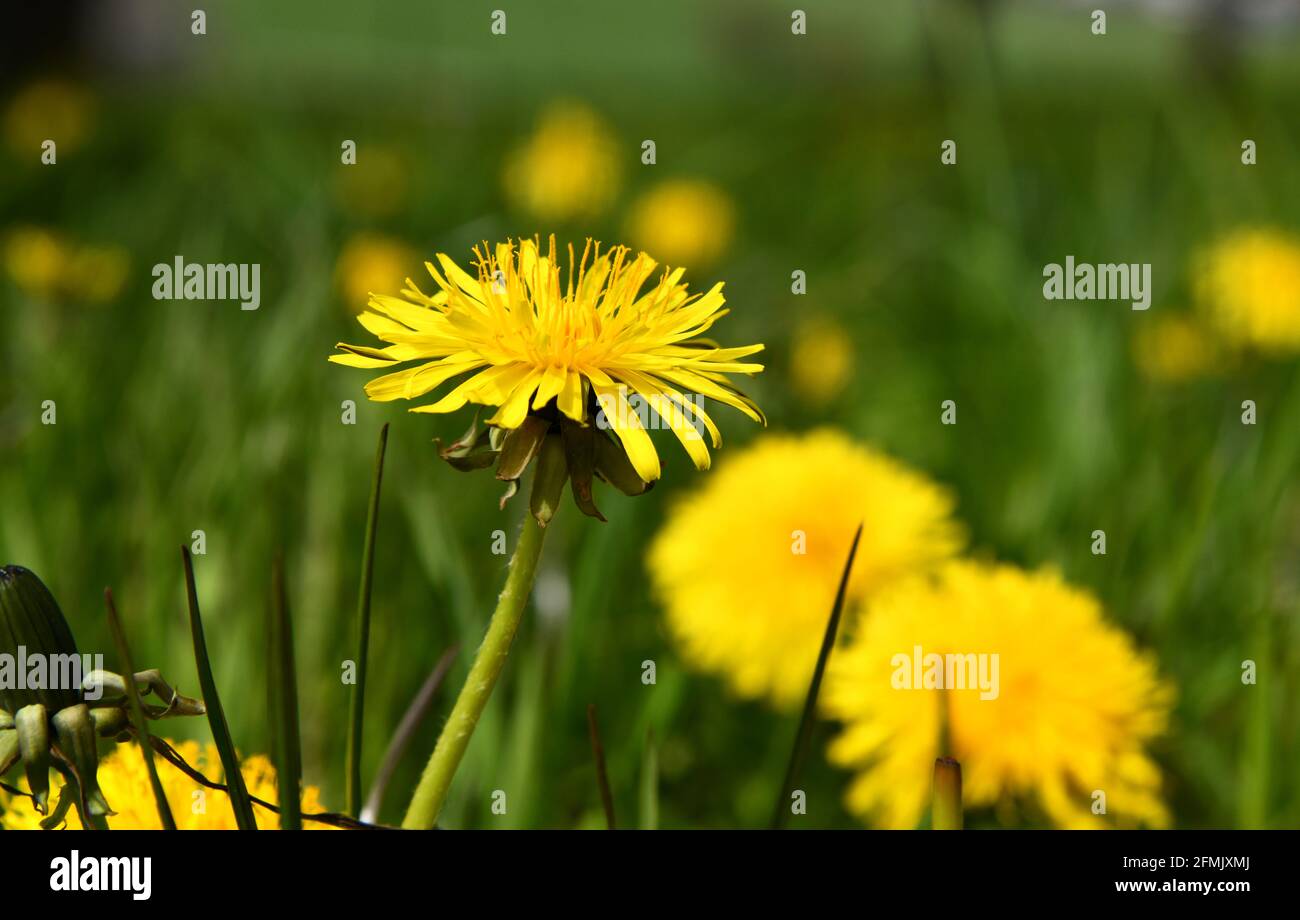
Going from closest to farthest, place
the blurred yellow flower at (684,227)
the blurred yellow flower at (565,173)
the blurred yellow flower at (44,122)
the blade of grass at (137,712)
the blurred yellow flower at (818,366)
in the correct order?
the blade of grass at (137,712) → the blurred yellow flower at (818,366) → the blurred yellow flower at (684,227) → the blurred yellow flower at (565,173) → the blurred yellow flower at (44,122)

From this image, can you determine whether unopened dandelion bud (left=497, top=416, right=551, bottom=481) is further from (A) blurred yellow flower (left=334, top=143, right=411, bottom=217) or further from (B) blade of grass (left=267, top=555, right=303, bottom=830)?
(A) blurred yellow flower (left=334, top=143, right=411, bottom=217)

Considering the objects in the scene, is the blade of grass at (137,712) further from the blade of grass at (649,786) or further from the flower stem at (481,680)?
the blade of grass at (649,786)

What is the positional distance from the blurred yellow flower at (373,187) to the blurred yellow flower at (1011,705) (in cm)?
129

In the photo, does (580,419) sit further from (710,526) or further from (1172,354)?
(1172,354)

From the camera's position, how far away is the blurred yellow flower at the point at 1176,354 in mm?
1413

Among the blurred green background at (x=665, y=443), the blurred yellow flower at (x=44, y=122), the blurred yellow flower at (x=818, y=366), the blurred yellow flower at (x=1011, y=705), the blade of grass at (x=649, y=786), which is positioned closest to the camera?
the blade of grass at (x=649, y=786)

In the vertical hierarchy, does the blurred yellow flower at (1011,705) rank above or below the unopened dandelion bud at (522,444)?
below

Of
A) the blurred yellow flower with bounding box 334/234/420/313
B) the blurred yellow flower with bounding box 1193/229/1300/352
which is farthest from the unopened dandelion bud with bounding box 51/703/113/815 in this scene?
the blurred yellow flower with bounding box 1193/229/1300/352

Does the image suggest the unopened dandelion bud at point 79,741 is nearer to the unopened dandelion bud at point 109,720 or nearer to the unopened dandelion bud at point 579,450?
the unopened dandelion bud at point 109,720

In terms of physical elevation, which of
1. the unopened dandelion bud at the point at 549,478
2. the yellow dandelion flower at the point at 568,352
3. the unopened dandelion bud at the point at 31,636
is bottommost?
the unopened dandelion bud at the point at 31,636

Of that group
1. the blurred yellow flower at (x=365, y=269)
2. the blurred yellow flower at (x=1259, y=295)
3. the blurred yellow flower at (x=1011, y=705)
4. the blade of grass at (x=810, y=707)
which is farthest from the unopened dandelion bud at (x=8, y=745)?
the blurred yellow flower at (x=1259, y=295)

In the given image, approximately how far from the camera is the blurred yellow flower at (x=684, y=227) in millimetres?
1758

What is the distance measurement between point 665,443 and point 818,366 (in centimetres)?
26

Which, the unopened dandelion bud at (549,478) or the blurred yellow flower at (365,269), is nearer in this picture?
the unopened dandelion bud at (549,478)
